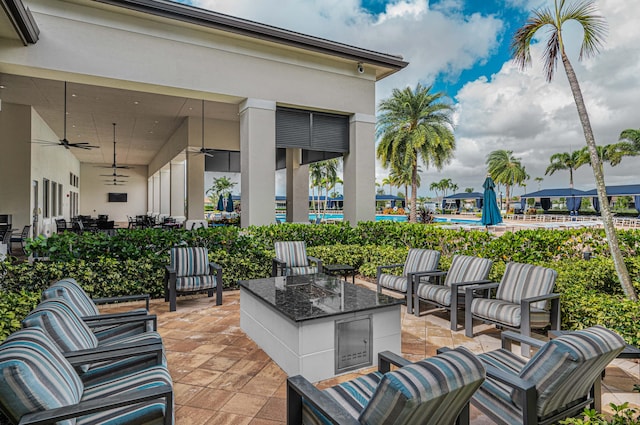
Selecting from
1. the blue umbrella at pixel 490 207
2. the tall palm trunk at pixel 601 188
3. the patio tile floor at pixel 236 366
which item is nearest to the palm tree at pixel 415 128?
the blue umbrella at pixel 490 207

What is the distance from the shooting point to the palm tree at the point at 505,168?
4250 cm

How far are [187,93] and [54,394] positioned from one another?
6.98 meters

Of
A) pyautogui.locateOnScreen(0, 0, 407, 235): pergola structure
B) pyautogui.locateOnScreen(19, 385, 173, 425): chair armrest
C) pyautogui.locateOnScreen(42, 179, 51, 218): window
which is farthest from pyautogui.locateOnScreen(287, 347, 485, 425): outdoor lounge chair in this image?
pyautogui.locateOnScreen(42, 179, 51, 218): window

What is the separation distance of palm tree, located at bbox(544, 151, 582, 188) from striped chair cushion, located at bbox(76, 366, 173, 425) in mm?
45889

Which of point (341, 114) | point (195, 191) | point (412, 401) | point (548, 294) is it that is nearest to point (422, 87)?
point (341, 114)

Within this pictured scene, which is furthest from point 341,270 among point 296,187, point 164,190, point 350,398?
point 164,190

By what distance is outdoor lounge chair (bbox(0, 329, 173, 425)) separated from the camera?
161 cm

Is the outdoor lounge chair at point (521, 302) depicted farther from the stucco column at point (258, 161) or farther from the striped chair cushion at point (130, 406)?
the stucco column at point (258, 161)

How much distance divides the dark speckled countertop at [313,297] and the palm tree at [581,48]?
2.85 meters

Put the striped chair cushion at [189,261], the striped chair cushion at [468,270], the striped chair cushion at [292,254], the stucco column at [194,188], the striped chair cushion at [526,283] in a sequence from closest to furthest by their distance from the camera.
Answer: the striped chair cushion at [526,283] → the striped chair cushion at [468,270] → the striped chair cushion at [189,261] → the striped chair cushion at [292,254] → the stucco column at [194,188]

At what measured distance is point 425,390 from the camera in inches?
57.6

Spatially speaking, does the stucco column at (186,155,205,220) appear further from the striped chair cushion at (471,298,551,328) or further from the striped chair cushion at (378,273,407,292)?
the striped chair cushion at (471,298,551,328)

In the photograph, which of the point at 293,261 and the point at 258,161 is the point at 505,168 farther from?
the point at 293,261

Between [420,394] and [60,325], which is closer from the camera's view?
[420,394]
